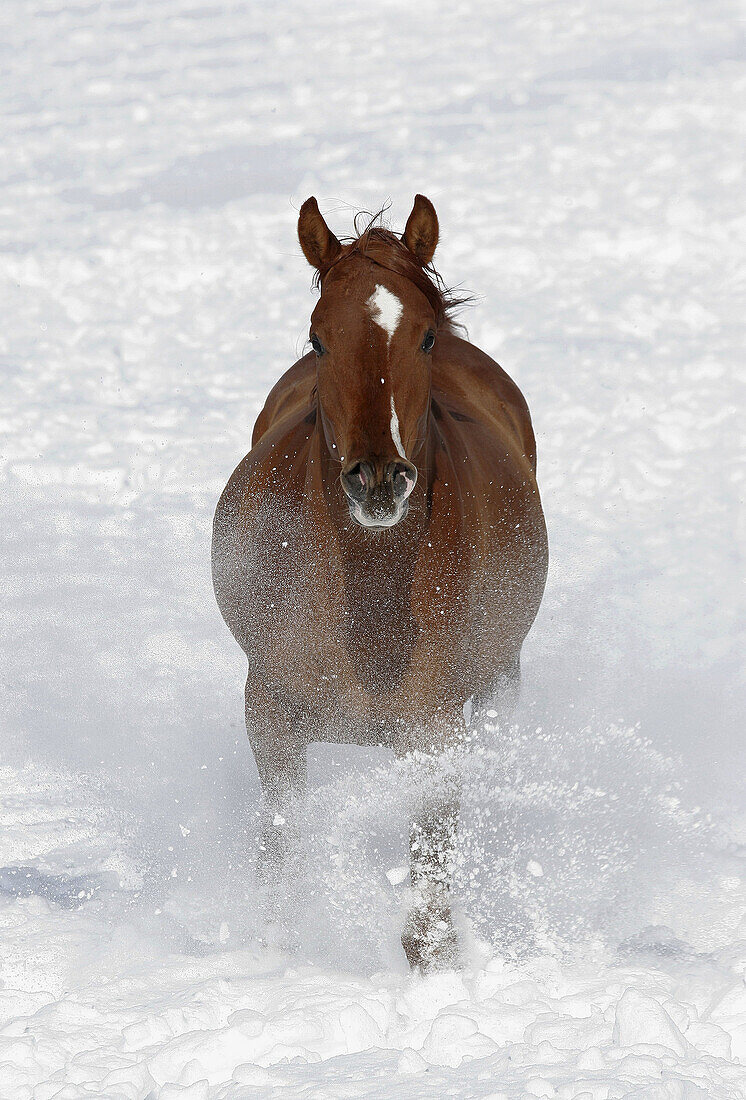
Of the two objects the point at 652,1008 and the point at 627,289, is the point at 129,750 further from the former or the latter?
the point at 627,289

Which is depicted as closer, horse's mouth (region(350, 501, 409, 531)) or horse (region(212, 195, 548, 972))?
horse's mouth (region(350, 501, 409, 531))

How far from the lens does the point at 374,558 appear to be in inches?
101

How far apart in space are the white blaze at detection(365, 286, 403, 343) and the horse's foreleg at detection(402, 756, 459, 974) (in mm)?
1241

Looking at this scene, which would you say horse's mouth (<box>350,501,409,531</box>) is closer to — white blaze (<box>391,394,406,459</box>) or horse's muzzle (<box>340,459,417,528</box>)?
horse's muzzle (<box>340,459,417,528</box>)

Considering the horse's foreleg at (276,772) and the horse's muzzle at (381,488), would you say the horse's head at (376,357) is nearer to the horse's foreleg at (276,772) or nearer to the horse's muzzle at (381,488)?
the horse's muzzle at (381,488)

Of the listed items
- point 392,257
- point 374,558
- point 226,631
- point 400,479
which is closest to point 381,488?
point 400,479

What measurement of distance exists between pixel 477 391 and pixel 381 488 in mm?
1673

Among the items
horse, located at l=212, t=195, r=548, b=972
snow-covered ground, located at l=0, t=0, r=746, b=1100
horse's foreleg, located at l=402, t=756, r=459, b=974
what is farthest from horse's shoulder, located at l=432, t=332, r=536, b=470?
horse's foreleg, located at l=402, t=756, r=459, b=974

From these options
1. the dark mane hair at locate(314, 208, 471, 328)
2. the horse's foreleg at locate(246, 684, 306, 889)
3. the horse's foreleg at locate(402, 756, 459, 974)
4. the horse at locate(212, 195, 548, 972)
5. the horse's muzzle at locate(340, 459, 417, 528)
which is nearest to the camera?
the horse's muzzle at locate(340, 459, 417, 528)

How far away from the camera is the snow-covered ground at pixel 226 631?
246 cm

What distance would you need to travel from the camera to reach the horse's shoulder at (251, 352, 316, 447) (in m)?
3.46

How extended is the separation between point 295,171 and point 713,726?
6880mm

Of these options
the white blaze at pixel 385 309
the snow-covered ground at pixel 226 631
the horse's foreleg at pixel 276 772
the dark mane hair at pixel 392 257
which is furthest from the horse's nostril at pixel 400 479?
the snow-covered ground at pixel 226 631

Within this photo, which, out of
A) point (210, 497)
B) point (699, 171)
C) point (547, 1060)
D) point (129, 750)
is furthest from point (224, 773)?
point (699, 171)
